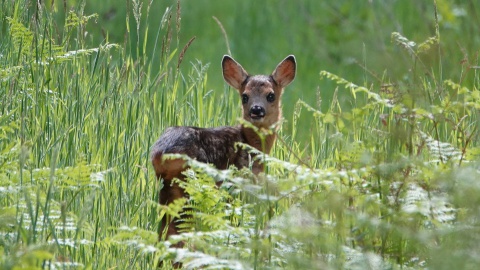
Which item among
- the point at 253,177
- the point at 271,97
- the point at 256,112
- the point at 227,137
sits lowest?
the point at 253,177

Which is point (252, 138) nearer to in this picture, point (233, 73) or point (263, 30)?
point (233, 73)

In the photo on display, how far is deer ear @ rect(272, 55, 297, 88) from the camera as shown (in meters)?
8.81

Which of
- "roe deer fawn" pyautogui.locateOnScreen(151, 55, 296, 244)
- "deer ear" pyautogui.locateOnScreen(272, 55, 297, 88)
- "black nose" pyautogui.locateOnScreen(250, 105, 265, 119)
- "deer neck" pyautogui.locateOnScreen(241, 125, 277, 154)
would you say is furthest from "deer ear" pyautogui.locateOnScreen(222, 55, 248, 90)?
"deer neck" pyautogui.locateOnScreen(241, 125, 277, 154)

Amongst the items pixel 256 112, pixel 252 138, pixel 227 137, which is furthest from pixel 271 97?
pixel 227 137

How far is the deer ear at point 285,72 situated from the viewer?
8812 millimetres

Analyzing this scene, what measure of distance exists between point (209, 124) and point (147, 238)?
350 cm

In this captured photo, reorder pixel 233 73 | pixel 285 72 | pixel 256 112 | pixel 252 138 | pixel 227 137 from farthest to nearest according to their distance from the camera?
1. pixel 285 72
2. pixel 233 73
3. pixel 256 112
4. pixel 252 138
5. pixel 227 137

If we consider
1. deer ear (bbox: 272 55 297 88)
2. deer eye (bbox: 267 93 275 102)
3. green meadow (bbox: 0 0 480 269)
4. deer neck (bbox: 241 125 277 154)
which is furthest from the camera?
deer ear (bbox: 272 55 297 88)

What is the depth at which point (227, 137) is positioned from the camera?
276 inches

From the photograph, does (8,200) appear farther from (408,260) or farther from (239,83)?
(239,83)

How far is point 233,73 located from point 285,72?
0.45 metres

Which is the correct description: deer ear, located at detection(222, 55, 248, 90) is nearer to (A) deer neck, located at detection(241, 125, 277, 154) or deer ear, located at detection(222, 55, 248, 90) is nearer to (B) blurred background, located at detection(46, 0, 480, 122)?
(A) deer neck, located at detection(241, 125, 277, 154)

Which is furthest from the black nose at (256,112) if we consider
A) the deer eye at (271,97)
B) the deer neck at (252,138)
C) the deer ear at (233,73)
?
the deer ear at (233,73)

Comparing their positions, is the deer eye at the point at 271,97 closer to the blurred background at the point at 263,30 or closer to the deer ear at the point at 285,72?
the deer ear at the point at 285,72
